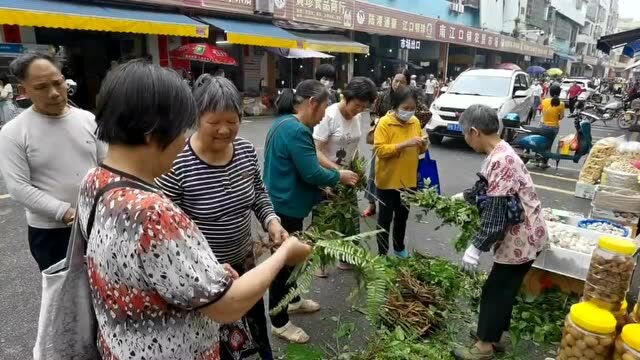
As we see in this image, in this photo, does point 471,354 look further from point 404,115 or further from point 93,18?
point 93,18

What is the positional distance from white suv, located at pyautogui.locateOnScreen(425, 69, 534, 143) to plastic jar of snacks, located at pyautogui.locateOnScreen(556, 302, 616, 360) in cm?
781

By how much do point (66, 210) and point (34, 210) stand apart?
0.15 metres

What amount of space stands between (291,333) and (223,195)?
131cm

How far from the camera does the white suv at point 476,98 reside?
31.1 feet

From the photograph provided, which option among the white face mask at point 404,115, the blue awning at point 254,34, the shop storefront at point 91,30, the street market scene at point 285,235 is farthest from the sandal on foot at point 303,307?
the blue awning at point 254,34

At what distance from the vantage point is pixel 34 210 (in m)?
2.19

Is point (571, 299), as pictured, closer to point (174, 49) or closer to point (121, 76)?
point (121, 76)

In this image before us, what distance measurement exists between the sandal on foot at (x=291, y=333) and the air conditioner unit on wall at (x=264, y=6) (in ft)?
42.4

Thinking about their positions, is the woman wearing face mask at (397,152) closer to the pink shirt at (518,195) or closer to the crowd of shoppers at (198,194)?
the crowd of shoppers at (198,194)

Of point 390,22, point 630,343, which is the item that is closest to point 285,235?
point 630,343

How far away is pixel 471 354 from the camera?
266 cm

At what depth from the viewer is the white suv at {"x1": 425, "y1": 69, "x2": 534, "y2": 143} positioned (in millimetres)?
9492

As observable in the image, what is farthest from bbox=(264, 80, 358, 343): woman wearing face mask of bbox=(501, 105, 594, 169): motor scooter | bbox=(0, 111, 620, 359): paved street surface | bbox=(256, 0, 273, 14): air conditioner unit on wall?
bbox=(256, 0, 273, 14): air conditioner unit on wall

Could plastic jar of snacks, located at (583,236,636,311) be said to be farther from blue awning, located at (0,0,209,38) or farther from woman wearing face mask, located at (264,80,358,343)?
blue awning, located at (0,0,209,38)
